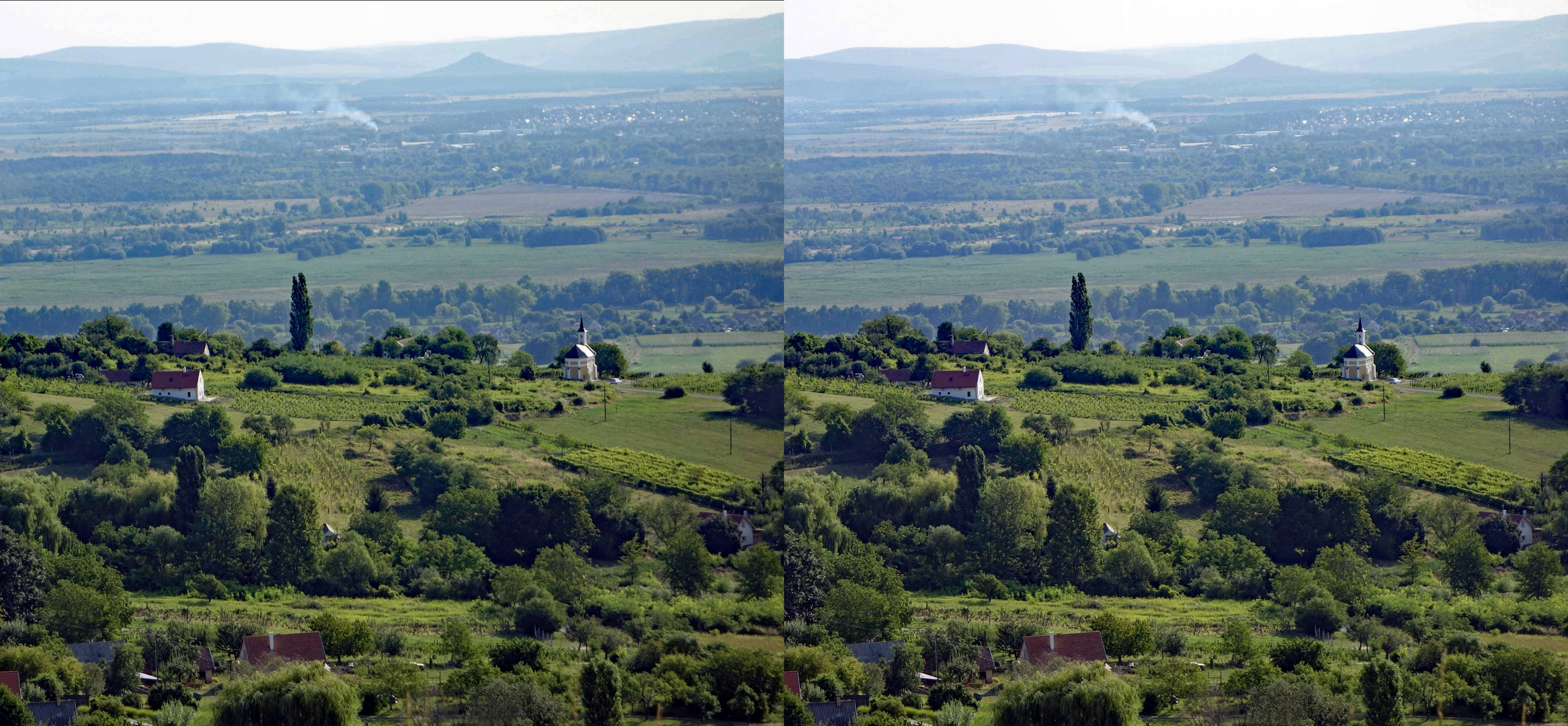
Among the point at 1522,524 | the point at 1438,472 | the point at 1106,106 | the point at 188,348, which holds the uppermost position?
the point at 1106,106

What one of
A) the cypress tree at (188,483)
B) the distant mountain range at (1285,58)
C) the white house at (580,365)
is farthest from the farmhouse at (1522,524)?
the distant mountain range at (1285,58)

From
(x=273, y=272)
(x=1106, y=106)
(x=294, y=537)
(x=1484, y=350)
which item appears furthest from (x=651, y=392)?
(x=1106, y=106)

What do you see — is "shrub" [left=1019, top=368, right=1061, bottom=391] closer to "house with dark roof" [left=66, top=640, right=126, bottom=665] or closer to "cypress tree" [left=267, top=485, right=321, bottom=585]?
"cypress tree" [left=267, top=485, right=321, bottom=585]

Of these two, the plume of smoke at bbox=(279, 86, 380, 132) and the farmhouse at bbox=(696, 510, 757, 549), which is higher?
the plume of smoke at bbox=(279, 86, 380, 132)

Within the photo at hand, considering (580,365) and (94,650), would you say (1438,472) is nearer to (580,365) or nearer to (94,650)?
(580,365)

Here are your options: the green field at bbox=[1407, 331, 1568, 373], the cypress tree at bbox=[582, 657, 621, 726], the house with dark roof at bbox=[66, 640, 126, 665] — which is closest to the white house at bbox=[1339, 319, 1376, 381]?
the green field at bbox=[1407, 331, 1568, 373]

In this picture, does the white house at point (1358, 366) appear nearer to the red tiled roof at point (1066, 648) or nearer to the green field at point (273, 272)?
the red tiled roof at point (1066, 648)
